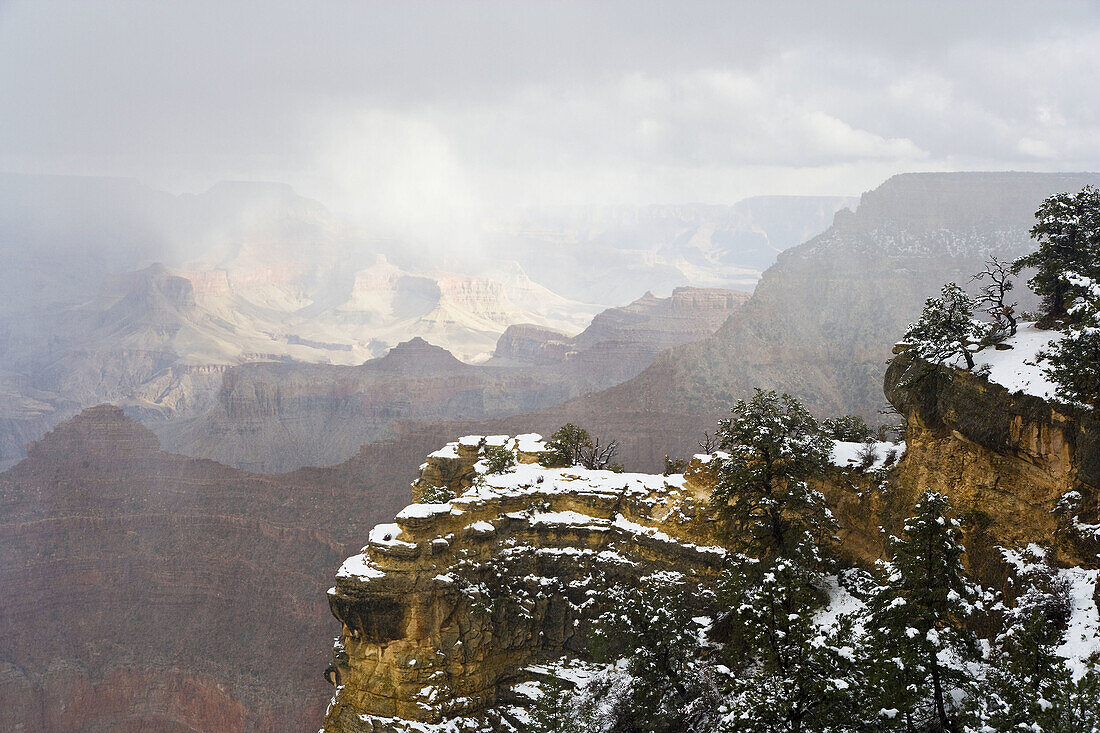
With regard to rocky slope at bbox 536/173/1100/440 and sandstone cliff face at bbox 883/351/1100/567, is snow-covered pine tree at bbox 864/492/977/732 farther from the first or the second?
rocky slope at bbox 536/173/1100/440

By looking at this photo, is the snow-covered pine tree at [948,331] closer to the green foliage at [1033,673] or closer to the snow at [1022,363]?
the snow at [1022,363]

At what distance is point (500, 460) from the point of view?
53.0 metres

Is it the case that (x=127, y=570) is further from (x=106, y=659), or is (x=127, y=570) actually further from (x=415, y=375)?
(x=415, y=375)

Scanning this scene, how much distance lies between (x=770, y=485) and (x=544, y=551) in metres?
13.3

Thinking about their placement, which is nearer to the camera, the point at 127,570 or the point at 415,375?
the point at 127,570

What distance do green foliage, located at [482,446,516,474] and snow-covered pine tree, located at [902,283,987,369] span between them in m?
25.1

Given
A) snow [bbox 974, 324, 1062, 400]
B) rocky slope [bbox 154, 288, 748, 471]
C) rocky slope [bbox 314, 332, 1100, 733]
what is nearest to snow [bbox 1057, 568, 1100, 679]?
rocky slope [bbox 314, 332, 1100, 733]

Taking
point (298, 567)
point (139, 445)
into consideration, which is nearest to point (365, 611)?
point (298, 567)

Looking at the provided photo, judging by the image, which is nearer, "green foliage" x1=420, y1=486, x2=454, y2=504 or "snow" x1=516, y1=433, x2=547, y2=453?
"green foliage" x1=420, y1=486, x2=454, y2=504

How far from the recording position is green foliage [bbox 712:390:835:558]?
38.3 m

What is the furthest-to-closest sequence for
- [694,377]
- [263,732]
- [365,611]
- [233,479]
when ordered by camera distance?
1. [694,377]
2. [233,479]
3. [263,732]
4. [365,611]

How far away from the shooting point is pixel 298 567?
330 feet

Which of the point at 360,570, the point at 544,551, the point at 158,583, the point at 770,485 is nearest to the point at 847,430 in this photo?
the point at 770,485

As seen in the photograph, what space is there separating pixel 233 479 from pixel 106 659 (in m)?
33.1
